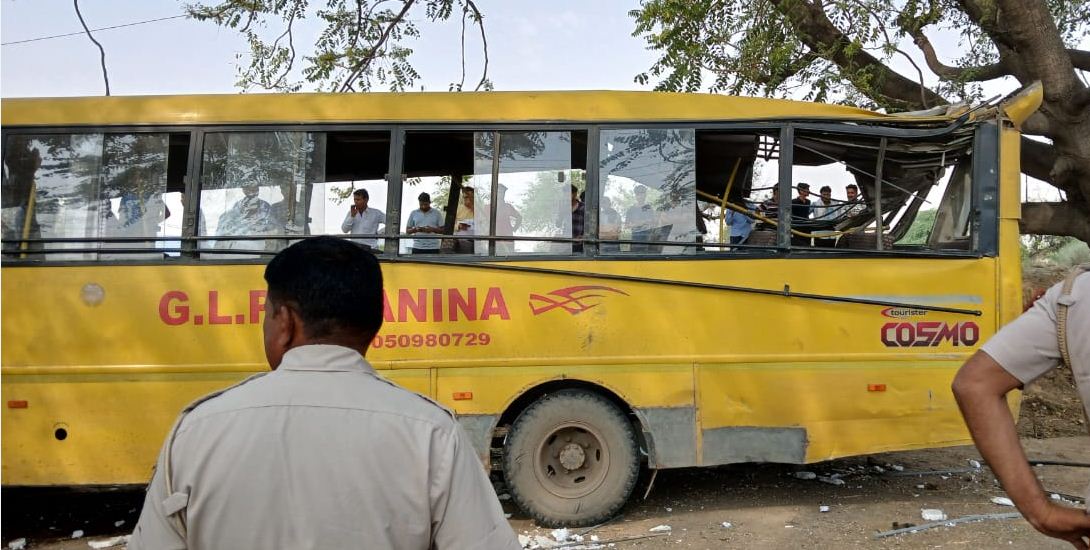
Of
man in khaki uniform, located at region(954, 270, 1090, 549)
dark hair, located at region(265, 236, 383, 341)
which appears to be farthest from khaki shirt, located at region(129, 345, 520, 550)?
man in khaki uniform, located at region(954, 270, 1090, 549)

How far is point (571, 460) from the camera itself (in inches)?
234

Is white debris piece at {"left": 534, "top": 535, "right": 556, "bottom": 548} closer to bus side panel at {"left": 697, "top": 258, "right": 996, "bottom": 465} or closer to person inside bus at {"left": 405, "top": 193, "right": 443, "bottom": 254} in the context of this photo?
bus side panel at {"left": 697, "top": 258, "right": 996, "bottom": 465}

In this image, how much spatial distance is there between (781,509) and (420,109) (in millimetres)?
3977

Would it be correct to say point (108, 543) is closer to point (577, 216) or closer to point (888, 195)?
point (577, 216)

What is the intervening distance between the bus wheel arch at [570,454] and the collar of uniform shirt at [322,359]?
4.30m

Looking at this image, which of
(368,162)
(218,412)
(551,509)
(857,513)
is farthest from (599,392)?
(218,412)

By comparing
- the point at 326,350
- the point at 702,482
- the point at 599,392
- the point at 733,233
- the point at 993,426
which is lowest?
the point at 702,482

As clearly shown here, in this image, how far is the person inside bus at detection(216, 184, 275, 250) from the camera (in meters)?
5.87

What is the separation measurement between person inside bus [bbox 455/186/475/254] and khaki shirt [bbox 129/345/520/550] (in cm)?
444

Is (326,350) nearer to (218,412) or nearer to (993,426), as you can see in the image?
(218,412)

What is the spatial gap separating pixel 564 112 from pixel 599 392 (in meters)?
2.06

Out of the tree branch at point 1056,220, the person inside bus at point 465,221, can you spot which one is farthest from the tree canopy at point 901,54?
the person inside bus at point 465,221

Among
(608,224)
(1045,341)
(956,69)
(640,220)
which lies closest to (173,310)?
(608,224)

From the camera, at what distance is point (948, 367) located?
5.77 metres
